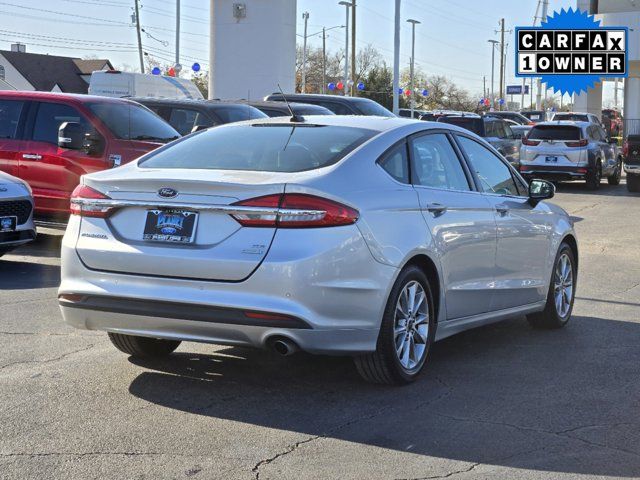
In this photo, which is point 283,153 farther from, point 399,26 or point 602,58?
point 399,26

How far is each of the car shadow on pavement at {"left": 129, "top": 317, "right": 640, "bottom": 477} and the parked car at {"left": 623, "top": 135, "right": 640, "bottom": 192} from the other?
17.1 m

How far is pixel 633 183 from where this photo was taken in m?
25.3

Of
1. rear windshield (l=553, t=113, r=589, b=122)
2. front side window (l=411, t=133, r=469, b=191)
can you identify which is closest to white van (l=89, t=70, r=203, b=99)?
rear windshield (l=553, t=113, r=589, b=122)

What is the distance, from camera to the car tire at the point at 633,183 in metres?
25.2

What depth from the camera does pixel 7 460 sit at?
15.5 feet

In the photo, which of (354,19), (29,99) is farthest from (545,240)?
(354,19)

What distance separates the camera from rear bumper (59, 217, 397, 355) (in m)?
5.47

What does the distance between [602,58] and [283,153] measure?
1350 inches

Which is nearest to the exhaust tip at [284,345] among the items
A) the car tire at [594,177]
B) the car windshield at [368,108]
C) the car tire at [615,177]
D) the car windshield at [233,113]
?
the car windshield at [233,113]

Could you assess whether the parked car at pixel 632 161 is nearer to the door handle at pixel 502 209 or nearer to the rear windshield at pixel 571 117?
the rear windshield at pixel 571 117

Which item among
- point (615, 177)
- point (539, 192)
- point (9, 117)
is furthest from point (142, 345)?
point (615, 177)

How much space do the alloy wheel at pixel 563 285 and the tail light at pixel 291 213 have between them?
3349mm

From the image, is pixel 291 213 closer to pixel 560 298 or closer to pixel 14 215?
pixel 560 298

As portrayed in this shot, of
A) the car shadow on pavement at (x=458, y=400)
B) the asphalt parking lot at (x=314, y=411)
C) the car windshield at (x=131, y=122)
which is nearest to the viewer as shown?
the asphalt parking lot at (x=314, y=411)
